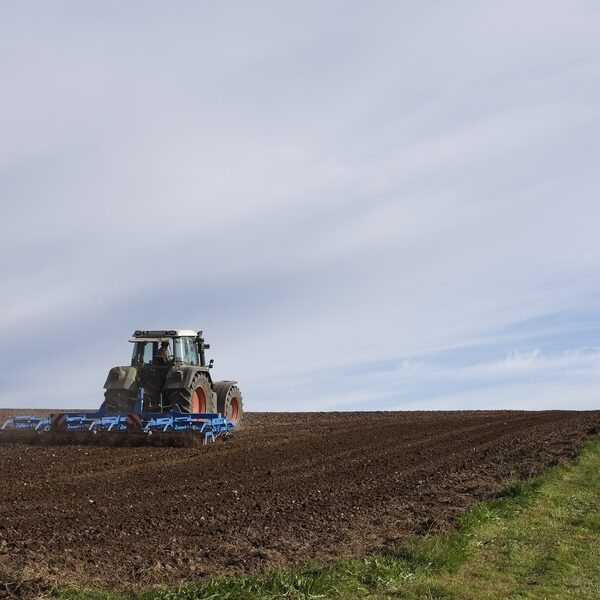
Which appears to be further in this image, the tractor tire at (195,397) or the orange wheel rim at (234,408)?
the orange wheel rim at (234,408)

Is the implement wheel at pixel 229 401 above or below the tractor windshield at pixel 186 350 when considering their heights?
below

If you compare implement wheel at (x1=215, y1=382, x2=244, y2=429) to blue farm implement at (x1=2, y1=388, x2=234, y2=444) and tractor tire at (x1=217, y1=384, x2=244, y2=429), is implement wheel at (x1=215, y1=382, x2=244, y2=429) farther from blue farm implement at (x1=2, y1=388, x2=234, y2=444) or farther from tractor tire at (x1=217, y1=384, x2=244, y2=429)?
blue farm implement at (x1=2, y1=388, x2=234, y2=444)

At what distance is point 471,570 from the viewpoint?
7.73 m

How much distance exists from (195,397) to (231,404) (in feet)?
8.48

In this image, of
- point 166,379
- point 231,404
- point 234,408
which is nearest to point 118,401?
point 166,379

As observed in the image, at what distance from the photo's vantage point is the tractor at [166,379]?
19109mm

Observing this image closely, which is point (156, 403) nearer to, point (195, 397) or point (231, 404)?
point (195, 397)

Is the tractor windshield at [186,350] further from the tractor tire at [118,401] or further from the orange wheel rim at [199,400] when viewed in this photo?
the tractor tire at [118,401]

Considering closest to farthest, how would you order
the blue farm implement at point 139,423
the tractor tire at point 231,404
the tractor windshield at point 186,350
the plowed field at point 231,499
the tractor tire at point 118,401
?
1. the plowed field at point 231,499
2. the blue farm implement at point 139,423
3. the tractor tire at point 118,401
4. the tractor windshield at point 186,350
5. the tractor tire at point 231,404

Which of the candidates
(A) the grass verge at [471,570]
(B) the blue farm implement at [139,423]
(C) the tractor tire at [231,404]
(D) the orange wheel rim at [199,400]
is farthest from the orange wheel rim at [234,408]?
(A) the grass verge at [471,570]

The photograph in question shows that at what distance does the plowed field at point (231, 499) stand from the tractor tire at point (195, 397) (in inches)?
53.8

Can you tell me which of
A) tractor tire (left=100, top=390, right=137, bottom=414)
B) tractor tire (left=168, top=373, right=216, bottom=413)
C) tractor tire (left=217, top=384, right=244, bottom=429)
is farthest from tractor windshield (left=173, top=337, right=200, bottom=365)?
tractor tire (left=100, top=390, right=137, bottom=414)

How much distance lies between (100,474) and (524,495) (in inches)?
265

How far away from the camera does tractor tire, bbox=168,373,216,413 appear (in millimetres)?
18938
